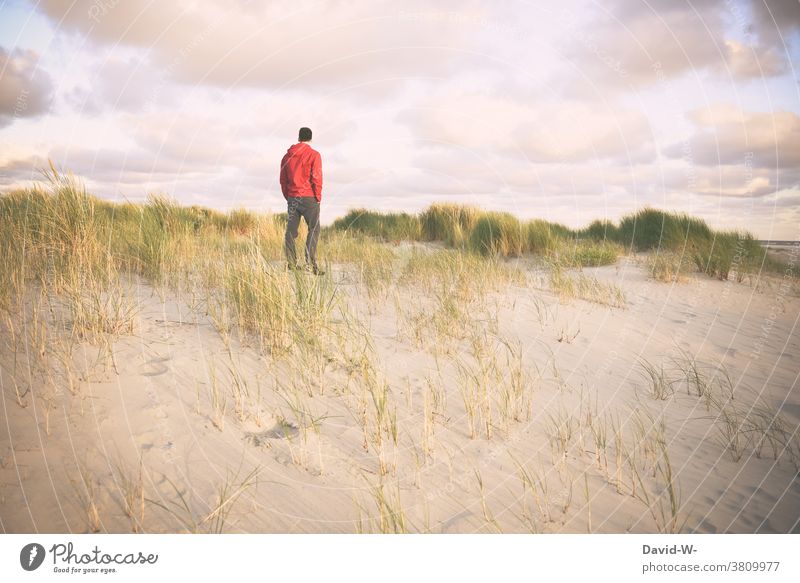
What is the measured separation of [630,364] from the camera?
3.58 m

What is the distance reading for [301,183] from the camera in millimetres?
6113

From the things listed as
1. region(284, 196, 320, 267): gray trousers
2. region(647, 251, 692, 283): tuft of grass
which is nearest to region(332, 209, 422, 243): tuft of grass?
region(284, 196, 320, 267): gray trousers

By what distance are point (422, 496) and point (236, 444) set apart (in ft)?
3.27

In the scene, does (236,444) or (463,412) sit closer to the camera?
(236,444)

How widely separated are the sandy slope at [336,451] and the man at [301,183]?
115 inches

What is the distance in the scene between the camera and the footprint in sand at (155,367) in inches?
100

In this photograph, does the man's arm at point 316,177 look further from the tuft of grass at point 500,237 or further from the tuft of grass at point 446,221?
the tuft of grass at point 446,221

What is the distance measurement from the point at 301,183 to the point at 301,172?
167 mm

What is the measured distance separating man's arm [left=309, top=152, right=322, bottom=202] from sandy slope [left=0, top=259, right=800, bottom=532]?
3.30m

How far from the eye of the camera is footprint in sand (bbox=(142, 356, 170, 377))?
2.55 meters

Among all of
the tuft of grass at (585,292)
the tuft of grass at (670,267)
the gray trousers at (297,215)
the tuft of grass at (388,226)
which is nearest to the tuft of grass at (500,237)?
the tuft of grass at (388,226)

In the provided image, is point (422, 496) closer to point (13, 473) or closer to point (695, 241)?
point (13, 473)
